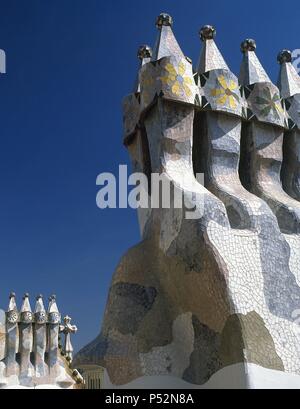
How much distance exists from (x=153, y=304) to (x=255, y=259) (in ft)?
5.65

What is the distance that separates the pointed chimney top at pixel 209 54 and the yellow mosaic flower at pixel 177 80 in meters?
0.79

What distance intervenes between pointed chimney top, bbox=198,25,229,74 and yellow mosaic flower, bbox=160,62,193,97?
2.58 feet

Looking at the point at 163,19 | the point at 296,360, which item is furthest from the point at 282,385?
the point at 163,19

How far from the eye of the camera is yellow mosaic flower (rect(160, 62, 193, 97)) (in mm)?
8648

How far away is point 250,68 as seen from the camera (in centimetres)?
996

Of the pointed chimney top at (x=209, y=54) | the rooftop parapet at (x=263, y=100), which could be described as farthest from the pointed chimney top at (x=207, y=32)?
the rooftop parapet at (x=263, y=100)

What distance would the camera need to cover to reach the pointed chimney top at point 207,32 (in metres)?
9.97

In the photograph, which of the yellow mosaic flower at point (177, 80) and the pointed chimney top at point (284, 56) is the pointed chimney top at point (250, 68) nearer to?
the pointed chimney top at point (284, 56)

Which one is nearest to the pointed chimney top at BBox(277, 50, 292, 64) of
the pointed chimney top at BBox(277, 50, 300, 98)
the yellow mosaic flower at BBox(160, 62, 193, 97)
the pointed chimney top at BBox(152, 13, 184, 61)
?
the pointed chimney top at BBox(277, 50, 300, 98)

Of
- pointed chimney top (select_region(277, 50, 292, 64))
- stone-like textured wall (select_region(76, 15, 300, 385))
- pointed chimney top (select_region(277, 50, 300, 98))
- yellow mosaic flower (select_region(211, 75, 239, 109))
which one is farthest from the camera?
pointed chimney top (select_region(277, 50, 292, 64))

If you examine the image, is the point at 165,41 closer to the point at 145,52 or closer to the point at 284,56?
the point at 145,52

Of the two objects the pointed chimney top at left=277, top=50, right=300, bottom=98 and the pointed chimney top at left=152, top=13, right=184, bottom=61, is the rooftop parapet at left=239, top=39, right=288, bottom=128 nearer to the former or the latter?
the pointed chimney top at left=277, top=50, right=300, bottom=98

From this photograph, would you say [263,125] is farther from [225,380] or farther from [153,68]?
[225,380]

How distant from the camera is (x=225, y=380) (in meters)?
7.17
